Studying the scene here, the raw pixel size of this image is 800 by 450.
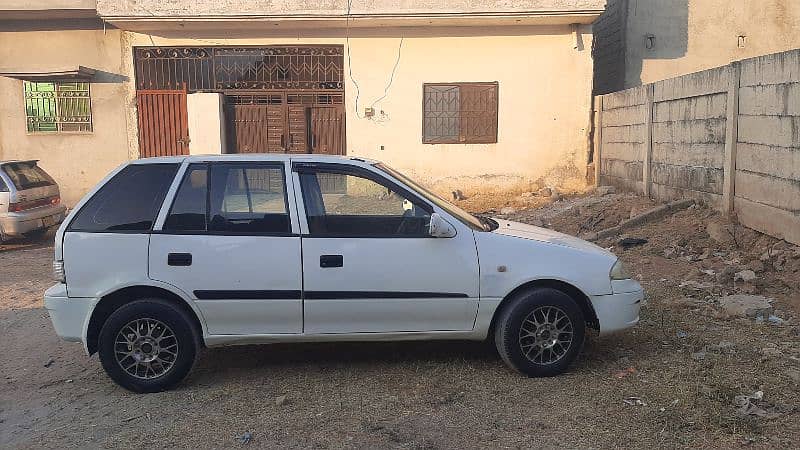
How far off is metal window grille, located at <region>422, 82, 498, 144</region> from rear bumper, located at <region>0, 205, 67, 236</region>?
23.9ft

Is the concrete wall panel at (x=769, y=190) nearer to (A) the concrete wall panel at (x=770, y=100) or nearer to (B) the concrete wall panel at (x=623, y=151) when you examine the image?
(A) the concrete wall panel at (x=770, y=100)

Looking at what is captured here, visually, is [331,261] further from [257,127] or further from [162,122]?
[162,122]

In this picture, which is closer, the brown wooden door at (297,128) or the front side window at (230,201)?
the front side window at (230,201)

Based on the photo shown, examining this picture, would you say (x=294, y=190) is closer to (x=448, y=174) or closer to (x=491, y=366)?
(x=491, y=366)

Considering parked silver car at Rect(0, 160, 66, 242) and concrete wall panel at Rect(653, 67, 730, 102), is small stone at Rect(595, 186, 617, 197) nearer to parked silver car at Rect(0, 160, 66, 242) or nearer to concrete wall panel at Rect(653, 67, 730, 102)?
concrete wall panel at Rect(653, 67, 730, 102)

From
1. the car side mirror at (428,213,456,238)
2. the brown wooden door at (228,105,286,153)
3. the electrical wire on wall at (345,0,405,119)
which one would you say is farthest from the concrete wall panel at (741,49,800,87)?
the brown wooden door at (228,105,286,153)

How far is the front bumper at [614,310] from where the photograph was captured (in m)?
4.55

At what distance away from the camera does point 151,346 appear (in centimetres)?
442

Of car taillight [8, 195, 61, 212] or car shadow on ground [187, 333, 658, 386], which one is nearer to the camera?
car shadow on ground [187, 333, 658, 386]

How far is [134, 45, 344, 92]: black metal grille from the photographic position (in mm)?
13875

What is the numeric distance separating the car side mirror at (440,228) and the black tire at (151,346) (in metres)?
1.75

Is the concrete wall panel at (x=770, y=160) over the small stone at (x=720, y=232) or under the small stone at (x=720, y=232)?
over

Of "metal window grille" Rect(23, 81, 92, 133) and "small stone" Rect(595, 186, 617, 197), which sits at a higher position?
"metal window grille" Rect(23, 81, 92, 133)

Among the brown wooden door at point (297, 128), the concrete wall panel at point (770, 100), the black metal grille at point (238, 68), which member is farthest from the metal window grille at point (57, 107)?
the concrete wall panel at point (770, 100)
